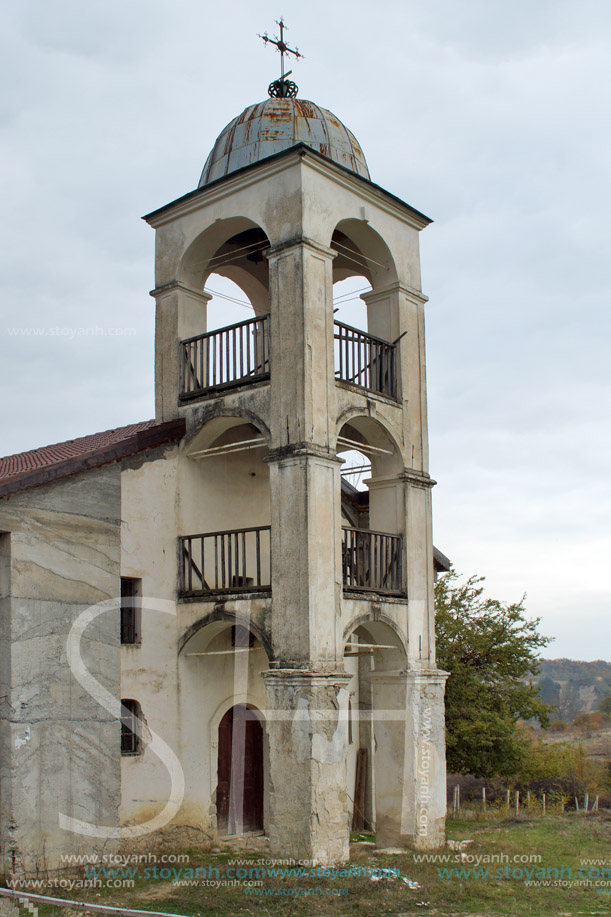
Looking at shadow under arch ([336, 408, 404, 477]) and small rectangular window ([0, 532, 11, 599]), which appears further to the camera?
shadow under arch ([336, 408, 404, 477])

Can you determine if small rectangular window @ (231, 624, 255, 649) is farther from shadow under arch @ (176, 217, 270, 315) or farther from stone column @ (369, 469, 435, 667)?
shadow under arch @ (176, 217, 270, 315)

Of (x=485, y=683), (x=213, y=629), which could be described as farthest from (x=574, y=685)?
(x=213, y=629)

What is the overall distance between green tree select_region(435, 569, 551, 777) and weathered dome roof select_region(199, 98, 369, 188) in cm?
1401

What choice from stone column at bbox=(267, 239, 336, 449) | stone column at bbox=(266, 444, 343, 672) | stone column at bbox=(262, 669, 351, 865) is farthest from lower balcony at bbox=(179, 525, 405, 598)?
stone column at bbox=(262, 669, 351, 865)

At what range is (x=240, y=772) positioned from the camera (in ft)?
55.0

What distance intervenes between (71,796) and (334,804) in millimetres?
3859

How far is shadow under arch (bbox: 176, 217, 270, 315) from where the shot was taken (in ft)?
55.5

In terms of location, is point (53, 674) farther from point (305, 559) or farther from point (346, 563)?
point (346, 563)

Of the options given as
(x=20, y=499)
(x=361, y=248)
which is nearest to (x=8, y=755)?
(x=20, y=499)

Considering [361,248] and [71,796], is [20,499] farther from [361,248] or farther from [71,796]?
[361,248]

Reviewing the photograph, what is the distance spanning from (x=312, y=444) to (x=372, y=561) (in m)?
2.76

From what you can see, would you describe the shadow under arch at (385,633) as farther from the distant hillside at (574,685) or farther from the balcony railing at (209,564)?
the distant hillside at (574,685)

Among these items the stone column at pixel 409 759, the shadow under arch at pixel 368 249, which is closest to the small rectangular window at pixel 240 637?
the stone column at pixel 409 759

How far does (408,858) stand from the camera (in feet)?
48.1
